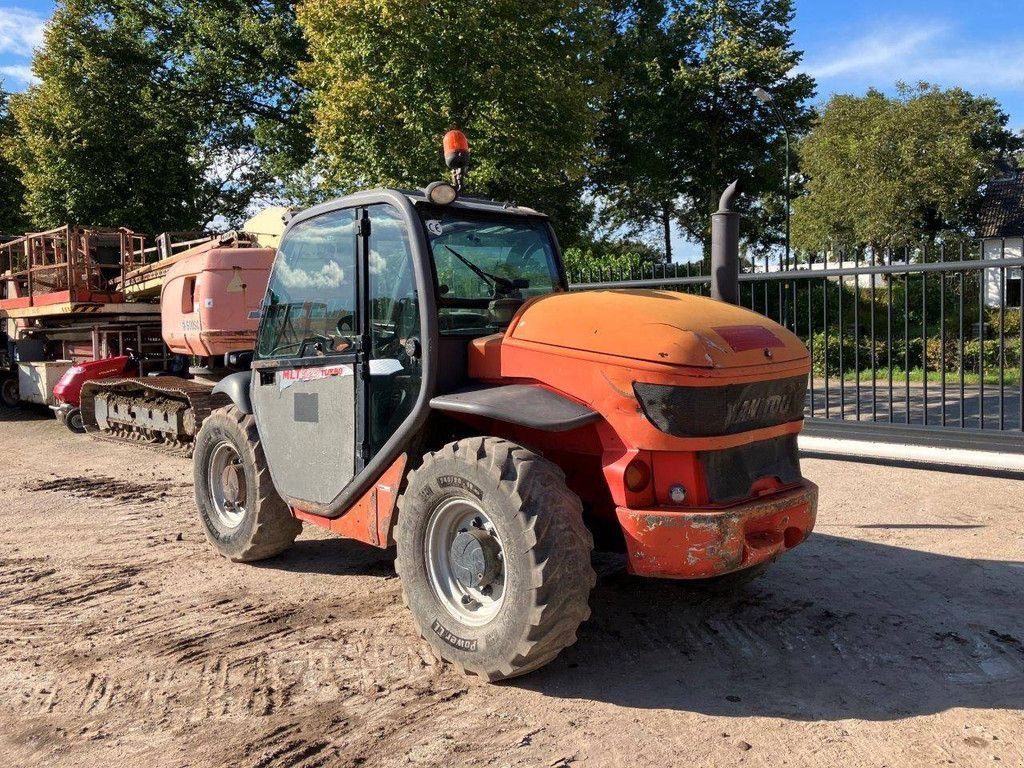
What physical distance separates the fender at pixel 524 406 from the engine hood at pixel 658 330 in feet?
0.79

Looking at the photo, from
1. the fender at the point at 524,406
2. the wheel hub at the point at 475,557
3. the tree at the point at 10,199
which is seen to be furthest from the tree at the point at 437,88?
the tree at the point at 10,199

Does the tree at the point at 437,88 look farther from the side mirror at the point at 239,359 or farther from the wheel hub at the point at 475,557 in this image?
the wheel hub at the point at 475,557

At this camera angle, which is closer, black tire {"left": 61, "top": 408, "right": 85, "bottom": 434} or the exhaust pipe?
the exhaust pipe

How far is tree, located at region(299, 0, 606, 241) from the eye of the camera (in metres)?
13.5

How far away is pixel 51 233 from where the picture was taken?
42.8ft

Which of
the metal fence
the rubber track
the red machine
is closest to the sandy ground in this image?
the metal fence

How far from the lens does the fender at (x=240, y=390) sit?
5.30 m

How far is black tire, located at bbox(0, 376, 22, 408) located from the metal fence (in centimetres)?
1115

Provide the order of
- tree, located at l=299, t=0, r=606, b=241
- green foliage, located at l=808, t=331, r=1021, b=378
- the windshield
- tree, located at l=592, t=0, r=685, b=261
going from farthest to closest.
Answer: tree, located at l=592, t=0, r=685, b=261 → tree, located at l=299, t=0, r=606, b=241 → green foliage, located at l=808, t=331, r=1021, b=378 → the windshield

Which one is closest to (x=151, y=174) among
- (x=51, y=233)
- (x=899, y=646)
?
(x=51, y=233)

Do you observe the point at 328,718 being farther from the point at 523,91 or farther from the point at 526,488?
the point at 523,91

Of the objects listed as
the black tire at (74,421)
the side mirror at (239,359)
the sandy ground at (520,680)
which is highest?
the side mirror at (239,359)

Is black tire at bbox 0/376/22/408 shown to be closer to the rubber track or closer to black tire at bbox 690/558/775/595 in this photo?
the rubber track

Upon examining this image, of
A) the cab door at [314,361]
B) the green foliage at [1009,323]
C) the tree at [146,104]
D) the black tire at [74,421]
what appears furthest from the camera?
the tree at [146,104]
